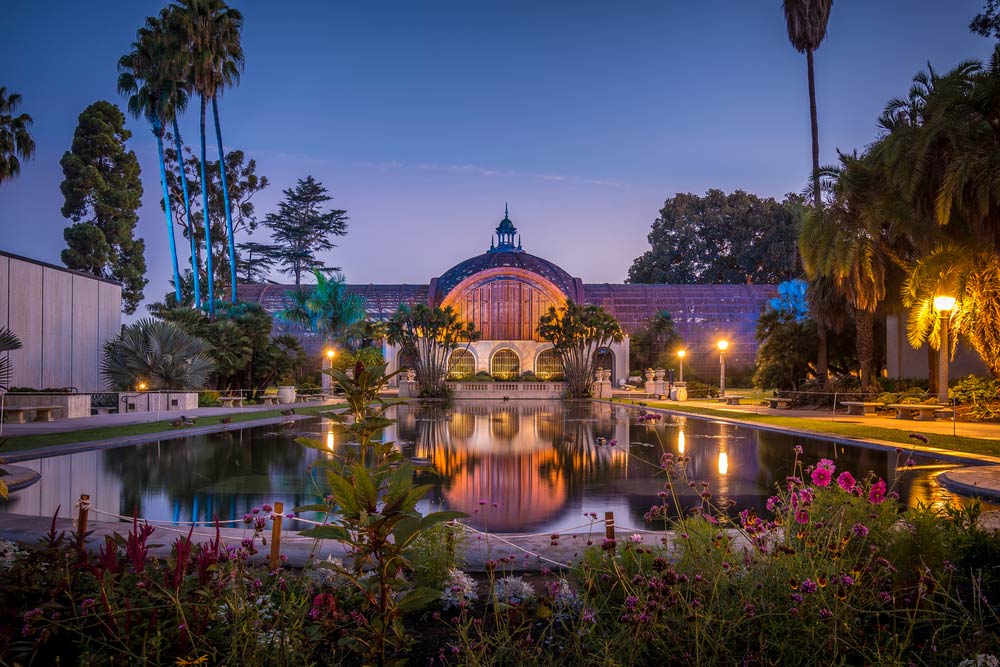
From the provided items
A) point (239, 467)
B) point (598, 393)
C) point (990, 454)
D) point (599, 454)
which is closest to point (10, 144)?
point (239, 467)

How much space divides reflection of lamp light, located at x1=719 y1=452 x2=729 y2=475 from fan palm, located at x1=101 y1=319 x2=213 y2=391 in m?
21.7

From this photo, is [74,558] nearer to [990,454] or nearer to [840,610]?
[840,610]

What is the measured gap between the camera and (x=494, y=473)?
1177cm

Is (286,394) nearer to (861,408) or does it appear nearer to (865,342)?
(861,408)

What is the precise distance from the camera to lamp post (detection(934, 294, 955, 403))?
17.5 metres

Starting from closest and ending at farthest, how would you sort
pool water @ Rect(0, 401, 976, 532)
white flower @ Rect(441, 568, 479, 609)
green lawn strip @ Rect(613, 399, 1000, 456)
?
white flower @ Rect(441, 568, 479, 609) → pool water @ Rect(0, 401, 976, 532) → green lawn strip @ Rect(613, 399, 1000, 456)

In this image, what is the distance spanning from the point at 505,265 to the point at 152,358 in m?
36.3

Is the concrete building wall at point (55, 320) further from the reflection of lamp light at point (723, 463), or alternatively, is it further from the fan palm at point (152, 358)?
the reflection of lamp light at point (723, 463)

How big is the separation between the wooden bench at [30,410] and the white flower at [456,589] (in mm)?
20614

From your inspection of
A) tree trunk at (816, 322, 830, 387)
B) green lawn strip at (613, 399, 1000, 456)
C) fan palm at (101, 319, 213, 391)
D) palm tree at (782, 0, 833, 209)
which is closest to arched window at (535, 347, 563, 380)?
tree trunk at (816, 322, 830, 387)

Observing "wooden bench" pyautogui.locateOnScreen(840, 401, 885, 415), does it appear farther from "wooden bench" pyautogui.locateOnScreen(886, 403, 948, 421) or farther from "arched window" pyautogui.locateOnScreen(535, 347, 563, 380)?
"arched window" pyautogui.locateOnScreen(535, 347, 563, 380)

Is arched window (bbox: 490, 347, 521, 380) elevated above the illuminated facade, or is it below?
below

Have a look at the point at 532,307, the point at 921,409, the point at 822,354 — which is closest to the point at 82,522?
the point at 921,409

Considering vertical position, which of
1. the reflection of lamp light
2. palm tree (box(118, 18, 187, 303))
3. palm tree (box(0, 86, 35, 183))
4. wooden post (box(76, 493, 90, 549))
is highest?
palm tree (box(118, 18, 187, 303))
